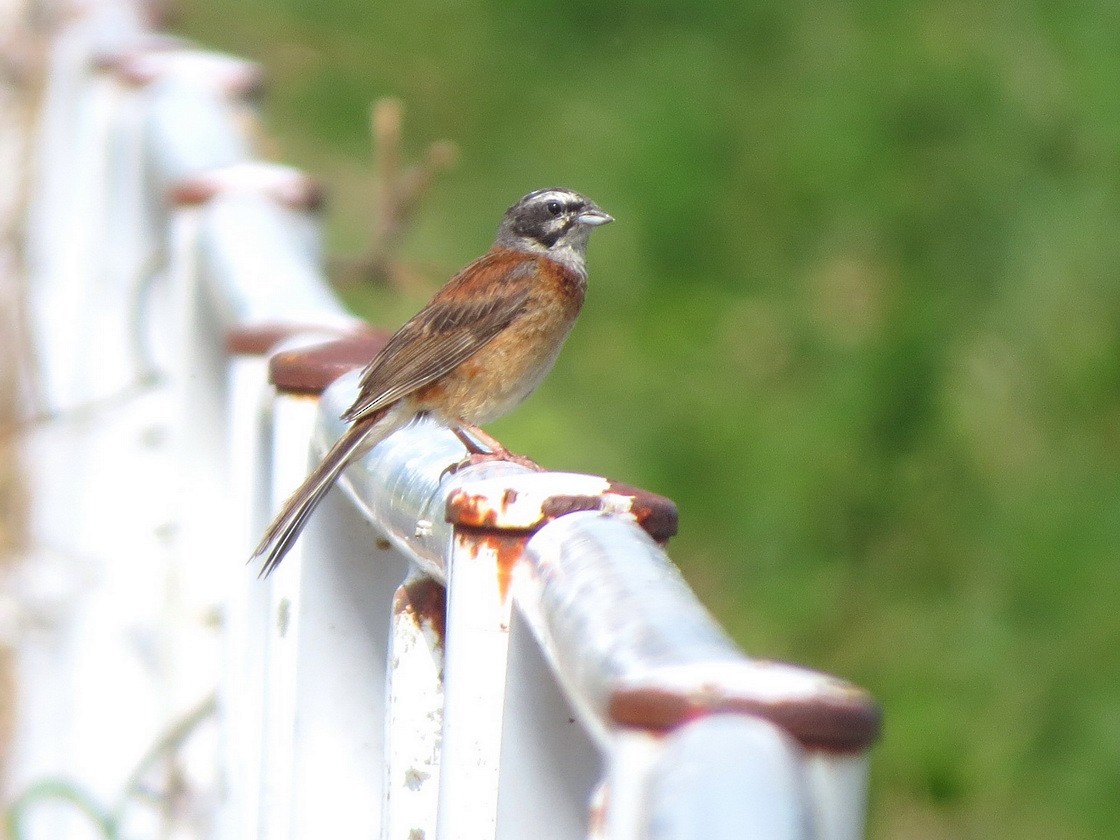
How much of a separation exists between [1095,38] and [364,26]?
338 centimetres

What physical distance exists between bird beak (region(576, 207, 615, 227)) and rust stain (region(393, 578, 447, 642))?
2.43 metres

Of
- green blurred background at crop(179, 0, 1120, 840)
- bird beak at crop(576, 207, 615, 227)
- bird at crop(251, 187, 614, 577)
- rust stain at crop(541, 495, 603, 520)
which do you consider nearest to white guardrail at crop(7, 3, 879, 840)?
rust stain at crop(541, 495, 603, 520)

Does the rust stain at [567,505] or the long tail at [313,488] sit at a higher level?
the rust stain at [567,505]

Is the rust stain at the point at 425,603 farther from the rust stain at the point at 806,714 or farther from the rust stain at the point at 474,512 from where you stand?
the rust stain at the point at 806,714

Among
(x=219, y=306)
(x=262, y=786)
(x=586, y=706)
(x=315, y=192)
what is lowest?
(x=262, y=786)

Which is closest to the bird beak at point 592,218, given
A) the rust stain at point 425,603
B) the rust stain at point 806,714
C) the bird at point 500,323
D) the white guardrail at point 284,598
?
the bird at point 500,323

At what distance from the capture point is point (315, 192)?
3400 millimetres

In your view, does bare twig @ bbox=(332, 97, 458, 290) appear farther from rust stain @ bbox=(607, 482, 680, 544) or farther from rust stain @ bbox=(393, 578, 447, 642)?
rust stain @ bbox=(607, 482, 680, 544)

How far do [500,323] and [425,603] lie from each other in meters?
2.16

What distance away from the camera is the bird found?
370 cm

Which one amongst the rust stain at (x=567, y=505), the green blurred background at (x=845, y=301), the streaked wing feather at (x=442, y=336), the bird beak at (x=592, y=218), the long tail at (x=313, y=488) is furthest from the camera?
the green blurred background at (x=845, y=301)

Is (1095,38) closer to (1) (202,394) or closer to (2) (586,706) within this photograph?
(1) (202,394)

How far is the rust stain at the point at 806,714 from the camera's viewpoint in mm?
967

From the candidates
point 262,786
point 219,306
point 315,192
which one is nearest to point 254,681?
point 262,786
